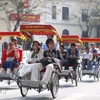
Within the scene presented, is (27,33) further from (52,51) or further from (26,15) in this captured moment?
(26,15)

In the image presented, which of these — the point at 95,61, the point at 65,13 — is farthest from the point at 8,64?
the point at 65,13

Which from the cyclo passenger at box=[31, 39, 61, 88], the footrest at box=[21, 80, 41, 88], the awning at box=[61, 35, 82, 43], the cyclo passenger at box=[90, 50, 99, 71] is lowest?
the cyclo passenger at box=[90, 50, 99, 71]

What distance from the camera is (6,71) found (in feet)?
48.5

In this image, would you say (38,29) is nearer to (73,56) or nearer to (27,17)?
(73,56)

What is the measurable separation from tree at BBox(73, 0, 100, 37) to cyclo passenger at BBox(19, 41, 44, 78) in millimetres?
43076

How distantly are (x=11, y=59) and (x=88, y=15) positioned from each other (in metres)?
44.1

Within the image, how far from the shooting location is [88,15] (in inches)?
2297

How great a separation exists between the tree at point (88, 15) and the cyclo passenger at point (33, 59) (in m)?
43.1

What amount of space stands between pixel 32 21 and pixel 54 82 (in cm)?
3563

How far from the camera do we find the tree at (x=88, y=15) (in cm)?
5581

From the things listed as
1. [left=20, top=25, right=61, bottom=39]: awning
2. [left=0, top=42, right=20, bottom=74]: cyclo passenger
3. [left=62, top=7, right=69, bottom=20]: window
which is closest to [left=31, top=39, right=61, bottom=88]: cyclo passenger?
[left=0, top=42, right=20, bottom=74]: cyclo passenger

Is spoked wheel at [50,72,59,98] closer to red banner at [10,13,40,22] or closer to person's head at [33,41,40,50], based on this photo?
person's head at [33,41,40,50]

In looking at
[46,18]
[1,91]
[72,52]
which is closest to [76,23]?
[46,18]

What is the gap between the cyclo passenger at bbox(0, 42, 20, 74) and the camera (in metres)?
14.9
